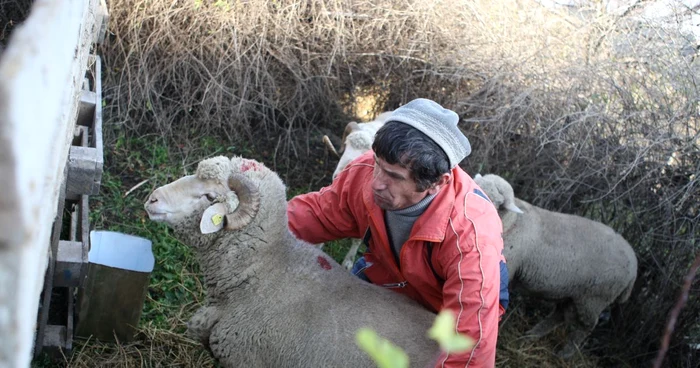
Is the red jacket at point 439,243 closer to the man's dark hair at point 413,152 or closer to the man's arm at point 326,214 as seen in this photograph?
the man's arm at point 326,214

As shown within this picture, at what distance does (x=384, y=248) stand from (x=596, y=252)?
8.91 ft

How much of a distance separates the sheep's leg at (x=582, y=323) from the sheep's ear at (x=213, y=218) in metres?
3.50

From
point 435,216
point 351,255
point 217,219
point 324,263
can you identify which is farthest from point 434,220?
point 351,255

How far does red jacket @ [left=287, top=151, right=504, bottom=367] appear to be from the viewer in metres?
2.82

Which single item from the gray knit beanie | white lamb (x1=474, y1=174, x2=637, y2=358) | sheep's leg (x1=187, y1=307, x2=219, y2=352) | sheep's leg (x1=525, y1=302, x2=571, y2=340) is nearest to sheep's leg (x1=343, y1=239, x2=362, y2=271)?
white lamb (x1=474, y1=174, x2=637, y2=358)

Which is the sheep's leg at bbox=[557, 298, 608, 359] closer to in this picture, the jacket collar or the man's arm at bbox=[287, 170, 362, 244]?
the man's arm at bbox=[287, 170, 362, 244]

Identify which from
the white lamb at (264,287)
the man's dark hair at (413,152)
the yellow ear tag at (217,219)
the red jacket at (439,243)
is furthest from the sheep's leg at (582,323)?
the yellow ear tag at (217,219)

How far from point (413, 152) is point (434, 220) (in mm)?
345

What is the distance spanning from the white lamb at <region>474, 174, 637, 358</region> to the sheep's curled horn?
8.03ft

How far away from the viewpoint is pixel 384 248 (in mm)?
3330

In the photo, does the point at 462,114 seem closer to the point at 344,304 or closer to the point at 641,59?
the point at 641,59

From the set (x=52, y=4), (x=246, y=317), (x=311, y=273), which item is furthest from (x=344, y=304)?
(x=52, y=4)

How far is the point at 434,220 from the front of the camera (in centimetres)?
300

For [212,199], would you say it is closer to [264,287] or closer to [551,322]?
[264,287]
